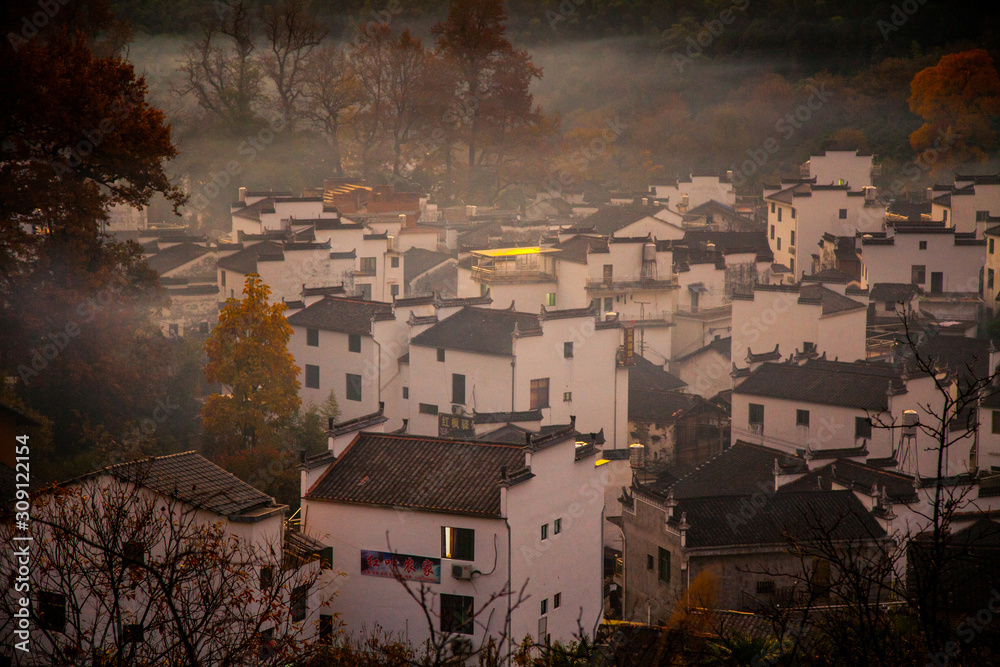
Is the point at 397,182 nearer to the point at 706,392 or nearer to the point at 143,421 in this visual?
the point at 706,392

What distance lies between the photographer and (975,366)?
121 feet

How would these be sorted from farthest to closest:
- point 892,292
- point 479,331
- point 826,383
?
1. point 892,292
2. point 479,331
3. point 826,383

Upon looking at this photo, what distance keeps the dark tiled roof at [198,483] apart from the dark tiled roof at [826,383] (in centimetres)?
1735

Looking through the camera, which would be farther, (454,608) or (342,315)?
(342,315)

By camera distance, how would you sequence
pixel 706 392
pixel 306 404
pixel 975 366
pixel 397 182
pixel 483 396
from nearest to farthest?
1. pixel 483 396
2. pixel 306 404
3. pixel 975 366
4. pixel 706 392
5. pixel 397 182

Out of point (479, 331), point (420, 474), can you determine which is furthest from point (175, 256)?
point (420, 474)

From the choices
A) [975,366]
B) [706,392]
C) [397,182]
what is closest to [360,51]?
[397,182]

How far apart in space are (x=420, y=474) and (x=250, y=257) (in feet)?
73.0

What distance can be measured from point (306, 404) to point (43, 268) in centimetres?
1086

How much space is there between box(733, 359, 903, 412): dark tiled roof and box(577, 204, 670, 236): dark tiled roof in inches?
652

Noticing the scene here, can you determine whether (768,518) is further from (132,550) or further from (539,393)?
(132,550)

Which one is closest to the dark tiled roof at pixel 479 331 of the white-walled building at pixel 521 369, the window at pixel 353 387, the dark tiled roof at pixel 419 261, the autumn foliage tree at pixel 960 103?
the white-walled building at pixel 521 369

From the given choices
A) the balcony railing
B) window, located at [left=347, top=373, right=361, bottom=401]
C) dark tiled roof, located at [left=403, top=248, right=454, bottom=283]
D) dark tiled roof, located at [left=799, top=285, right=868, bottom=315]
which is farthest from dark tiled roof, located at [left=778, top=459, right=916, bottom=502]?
dark tiled roof, located at [left=403, top=248, right=454, bottom=283]

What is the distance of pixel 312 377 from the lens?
113ft
